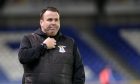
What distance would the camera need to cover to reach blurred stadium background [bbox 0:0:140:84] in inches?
709

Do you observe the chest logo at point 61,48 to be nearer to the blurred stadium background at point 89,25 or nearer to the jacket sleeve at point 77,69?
the jacket sleeve at point 77,69

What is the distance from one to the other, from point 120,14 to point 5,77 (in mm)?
4462

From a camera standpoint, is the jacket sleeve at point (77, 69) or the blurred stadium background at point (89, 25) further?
the blurred stadium background at point (89, 25)

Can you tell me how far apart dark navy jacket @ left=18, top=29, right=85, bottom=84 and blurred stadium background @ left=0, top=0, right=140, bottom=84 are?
510 inches

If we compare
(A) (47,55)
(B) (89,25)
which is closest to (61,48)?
(A) (47,55)

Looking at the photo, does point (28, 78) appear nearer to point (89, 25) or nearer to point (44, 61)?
point (44, 61)

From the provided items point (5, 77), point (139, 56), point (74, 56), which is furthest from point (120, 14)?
point (74, 56)

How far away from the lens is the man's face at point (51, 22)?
4.65 m

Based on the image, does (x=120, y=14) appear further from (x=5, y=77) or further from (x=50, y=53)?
(x=50, y=53)

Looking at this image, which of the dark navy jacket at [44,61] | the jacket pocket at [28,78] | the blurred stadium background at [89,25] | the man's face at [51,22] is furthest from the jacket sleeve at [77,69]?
the blurred stadium background at [89,25]

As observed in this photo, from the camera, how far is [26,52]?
462 centimetres

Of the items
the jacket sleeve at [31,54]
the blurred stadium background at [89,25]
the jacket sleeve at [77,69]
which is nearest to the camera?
the jacket sleeve at [31,54]

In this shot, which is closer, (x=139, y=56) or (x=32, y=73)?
(x=32, y=73)

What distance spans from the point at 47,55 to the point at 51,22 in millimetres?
283
